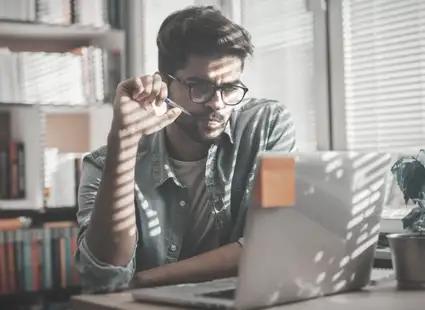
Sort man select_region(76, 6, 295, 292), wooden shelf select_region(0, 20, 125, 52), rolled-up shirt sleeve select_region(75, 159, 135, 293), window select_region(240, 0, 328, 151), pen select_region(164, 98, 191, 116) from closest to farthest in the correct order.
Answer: rolled-up shirt sleeve select_region(75, 159, 135, 293), man select_region(76, 6, 295, 292), pen select_region(164, 98, 191, 116), window select_region(240, 0, 328, 151), wooden shelf select_region(0, 20, 125, 52)

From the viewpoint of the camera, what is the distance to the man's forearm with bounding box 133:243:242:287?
1.37 metres

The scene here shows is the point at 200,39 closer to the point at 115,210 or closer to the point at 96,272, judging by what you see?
the point at 115,210

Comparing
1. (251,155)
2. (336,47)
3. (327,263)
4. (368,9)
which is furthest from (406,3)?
(327,263)

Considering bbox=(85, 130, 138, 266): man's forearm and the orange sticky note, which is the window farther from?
the orange sticky note

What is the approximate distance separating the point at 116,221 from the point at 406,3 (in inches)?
48.9

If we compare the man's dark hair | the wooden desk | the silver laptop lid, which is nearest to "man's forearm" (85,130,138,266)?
the wooden desk

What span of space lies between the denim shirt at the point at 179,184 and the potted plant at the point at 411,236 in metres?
0.41

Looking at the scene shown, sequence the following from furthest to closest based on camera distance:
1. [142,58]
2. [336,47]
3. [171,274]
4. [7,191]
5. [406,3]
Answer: [142,58], [7,191], [336,47], [406,3], [171,274]

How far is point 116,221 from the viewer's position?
141 cm

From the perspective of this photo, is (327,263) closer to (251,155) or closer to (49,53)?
(251,155)

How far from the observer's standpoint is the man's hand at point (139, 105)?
4.74 ft

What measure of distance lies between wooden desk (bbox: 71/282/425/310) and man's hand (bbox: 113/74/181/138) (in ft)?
1.41

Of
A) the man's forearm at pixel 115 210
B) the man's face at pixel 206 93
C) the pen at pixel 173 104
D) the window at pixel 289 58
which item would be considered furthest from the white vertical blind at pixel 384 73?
the man's forearm at pixel 115 210

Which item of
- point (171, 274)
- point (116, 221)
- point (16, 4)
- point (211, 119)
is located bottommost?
point (171, 274)
